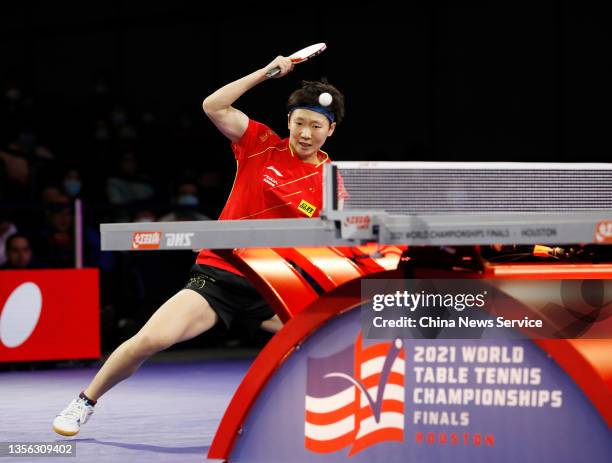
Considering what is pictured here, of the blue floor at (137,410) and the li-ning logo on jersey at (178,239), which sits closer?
the li-ning logo on jersey at (178,239)

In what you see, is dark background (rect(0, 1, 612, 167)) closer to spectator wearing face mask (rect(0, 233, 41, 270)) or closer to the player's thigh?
spectator wearing face mask (rect(0, 233, 41, 270))

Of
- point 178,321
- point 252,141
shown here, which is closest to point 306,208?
point 252,141

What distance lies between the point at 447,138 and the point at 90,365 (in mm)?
5262

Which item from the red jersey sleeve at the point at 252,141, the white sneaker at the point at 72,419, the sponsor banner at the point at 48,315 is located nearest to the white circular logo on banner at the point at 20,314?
the sponsor banner at the point at 48,315

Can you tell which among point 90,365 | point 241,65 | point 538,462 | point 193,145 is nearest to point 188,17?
point 241,65

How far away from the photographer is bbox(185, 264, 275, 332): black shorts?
184 inches

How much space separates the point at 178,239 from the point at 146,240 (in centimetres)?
12

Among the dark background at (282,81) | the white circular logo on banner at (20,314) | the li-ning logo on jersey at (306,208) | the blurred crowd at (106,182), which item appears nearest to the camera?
the li-ning logo on jersey at (306,208)

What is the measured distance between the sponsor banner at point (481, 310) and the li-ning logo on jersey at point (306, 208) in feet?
3.48

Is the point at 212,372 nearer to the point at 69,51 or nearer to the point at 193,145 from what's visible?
the point at 193,145

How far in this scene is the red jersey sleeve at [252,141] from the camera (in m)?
4.72

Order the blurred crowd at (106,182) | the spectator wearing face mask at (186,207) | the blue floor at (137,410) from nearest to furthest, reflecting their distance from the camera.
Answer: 1. the blue floor at (137,410)
2. the blurred crowd at (106,182)
3. the spectator wearing face mask at (186,207)

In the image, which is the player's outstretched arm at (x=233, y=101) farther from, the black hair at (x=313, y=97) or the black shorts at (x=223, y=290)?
the black shorts at (x=223, y=290)

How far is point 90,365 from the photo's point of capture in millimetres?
8695
